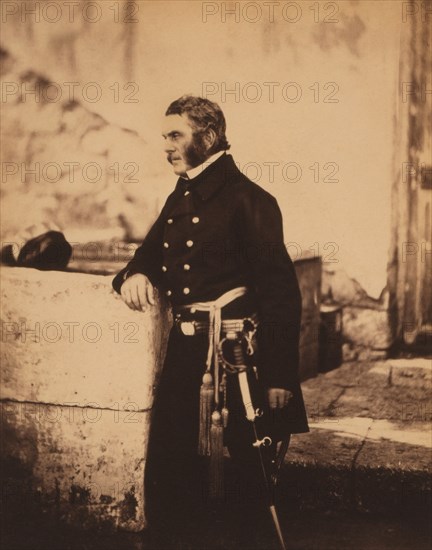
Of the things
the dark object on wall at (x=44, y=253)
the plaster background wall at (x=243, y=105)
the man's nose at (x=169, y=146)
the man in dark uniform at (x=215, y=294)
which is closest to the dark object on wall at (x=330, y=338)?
the plaster background wall at (x=243, y=105)

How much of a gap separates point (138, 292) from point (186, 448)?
474mm

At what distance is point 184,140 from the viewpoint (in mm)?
2117

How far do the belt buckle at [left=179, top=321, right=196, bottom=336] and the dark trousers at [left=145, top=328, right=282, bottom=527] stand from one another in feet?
0.06

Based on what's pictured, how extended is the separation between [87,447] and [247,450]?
50 cm

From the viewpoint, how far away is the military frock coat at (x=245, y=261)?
2.03 meters

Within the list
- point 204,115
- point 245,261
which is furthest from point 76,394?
point 204,115

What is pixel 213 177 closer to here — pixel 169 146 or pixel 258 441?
pixel 169 146

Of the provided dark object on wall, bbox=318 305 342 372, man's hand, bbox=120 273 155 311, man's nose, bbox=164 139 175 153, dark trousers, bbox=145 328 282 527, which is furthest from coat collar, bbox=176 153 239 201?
dark object on wall, bbox=318 305 342 372

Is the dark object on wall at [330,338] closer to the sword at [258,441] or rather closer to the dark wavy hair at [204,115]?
the sword at [258,441]

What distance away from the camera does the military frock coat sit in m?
2.03

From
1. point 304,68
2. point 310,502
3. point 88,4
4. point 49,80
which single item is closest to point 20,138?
point 49,80

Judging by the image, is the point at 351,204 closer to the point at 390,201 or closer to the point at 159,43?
the point at 390,201

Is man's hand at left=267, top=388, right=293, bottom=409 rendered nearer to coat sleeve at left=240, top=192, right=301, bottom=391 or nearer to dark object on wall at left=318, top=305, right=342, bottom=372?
coat sleeve at left=240, top=192, right=301, bottom=391

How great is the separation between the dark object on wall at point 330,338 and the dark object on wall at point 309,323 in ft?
0.06
